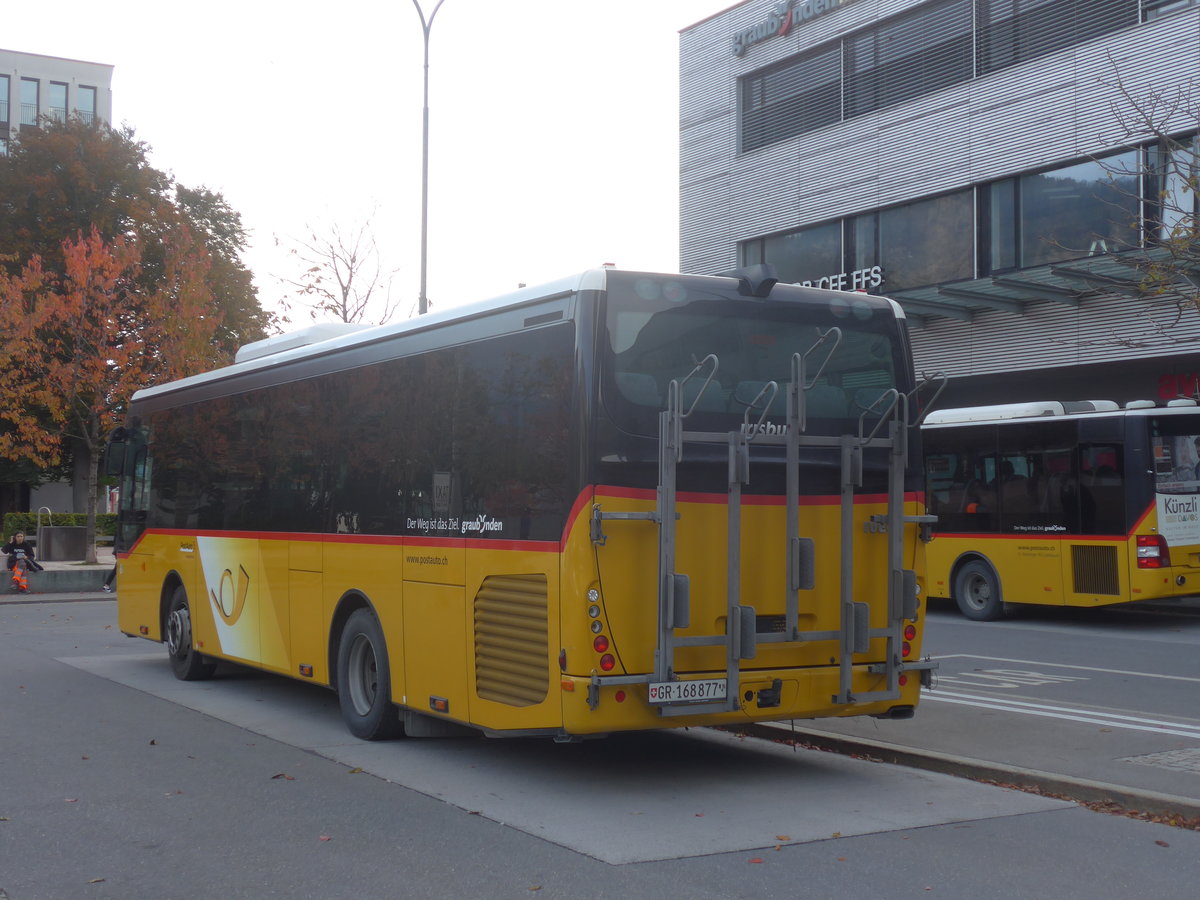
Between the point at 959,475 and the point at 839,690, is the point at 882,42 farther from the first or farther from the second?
the point at 839,690

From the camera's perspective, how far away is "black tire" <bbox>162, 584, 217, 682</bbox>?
13508mm

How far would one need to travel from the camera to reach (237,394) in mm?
12477

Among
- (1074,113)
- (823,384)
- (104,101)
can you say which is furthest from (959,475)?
(104,101)

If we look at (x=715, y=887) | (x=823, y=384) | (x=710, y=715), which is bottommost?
(x=715, y=887)

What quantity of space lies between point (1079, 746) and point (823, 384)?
10.9ft

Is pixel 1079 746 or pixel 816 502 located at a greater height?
pixel 816 502

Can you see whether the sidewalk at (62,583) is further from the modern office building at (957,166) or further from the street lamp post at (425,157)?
the modern office building at (957,166)

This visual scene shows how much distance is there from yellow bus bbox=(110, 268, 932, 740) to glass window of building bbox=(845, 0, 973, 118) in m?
21.0

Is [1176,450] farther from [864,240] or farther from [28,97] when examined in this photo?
[28,97]

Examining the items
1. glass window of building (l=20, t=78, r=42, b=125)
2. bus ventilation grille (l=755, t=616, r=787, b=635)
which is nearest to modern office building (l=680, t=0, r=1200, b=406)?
bus ventilation grille (l=755, t=616, r=787, b=635)

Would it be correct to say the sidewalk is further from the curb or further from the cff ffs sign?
the curb

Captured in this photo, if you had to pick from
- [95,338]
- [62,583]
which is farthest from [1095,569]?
[95,338]

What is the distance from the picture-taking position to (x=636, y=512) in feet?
25.0

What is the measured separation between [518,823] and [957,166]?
2342cm
